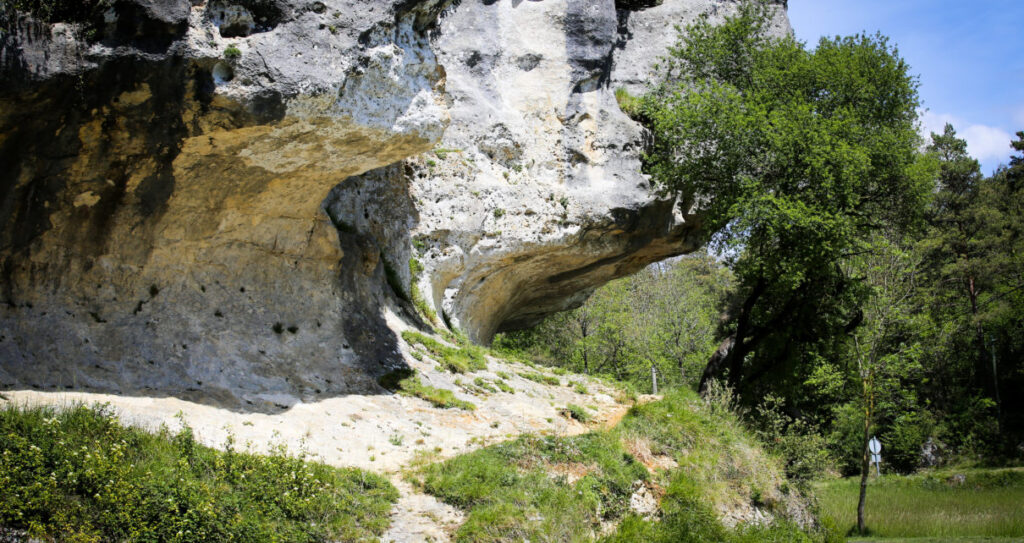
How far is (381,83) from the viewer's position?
954 centimetres

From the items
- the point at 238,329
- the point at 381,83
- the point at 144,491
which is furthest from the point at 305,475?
the point at 381,83

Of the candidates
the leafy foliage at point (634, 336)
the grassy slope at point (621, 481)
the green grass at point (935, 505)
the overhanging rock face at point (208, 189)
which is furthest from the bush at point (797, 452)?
the leafy foliage at point (634, 336)

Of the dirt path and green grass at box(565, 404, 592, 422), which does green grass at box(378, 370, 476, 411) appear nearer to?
green grass at box(565, 404, 592, 422)

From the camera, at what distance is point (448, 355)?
13.9 metres

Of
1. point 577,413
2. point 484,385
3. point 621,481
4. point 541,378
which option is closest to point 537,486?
point 621,481

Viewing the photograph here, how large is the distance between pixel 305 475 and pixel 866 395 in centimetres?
1237

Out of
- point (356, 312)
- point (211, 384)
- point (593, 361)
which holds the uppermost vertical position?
point (356, 312)

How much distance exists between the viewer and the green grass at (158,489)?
599cm

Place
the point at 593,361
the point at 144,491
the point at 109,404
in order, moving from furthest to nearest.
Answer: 1. the point at 593,361
2. the point at 109,404
3. the point at 144,491

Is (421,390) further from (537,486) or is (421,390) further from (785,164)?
(785,164)

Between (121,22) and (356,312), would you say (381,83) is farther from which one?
(356,312)

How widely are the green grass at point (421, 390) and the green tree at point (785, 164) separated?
8.73 metres

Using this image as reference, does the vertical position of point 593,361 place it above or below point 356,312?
below

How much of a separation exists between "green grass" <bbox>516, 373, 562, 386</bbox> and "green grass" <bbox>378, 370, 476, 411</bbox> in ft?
10.5
